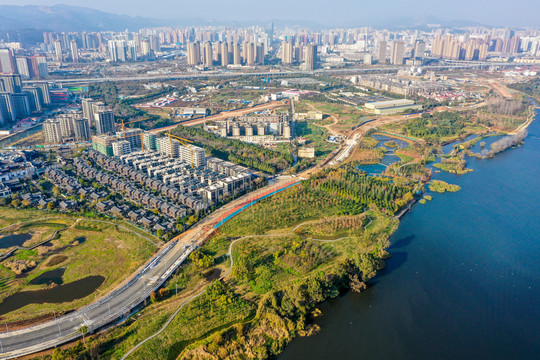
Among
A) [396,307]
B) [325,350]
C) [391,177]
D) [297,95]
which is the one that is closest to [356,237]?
[396,307]

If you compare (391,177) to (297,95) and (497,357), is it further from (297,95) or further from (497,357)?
(297,95)

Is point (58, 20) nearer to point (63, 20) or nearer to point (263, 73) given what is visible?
point (63, 20)

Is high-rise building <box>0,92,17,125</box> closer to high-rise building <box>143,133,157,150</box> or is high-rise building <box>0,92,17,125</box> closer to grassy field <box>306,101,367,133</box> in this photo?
high-rise building <box>143,133,157,150</box>

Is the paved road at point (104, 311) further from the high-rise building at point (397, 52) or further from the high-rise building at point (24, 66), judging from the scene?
the high-rise building at point (397, 52)

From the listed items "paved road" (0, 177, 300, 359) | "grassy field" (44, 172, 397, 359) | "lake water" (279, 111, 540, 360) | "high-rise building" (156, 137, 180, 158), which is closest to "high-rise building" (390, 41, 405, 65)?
"lake water" (279, 111, 540, 360)

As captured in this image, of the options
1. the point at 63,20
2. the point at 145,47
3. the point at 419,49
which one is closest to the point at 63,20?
the point at 63,20

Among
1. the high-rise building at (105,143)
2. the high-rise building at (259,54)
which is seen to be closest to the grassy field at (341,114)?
the high-rise building at (105,143)
